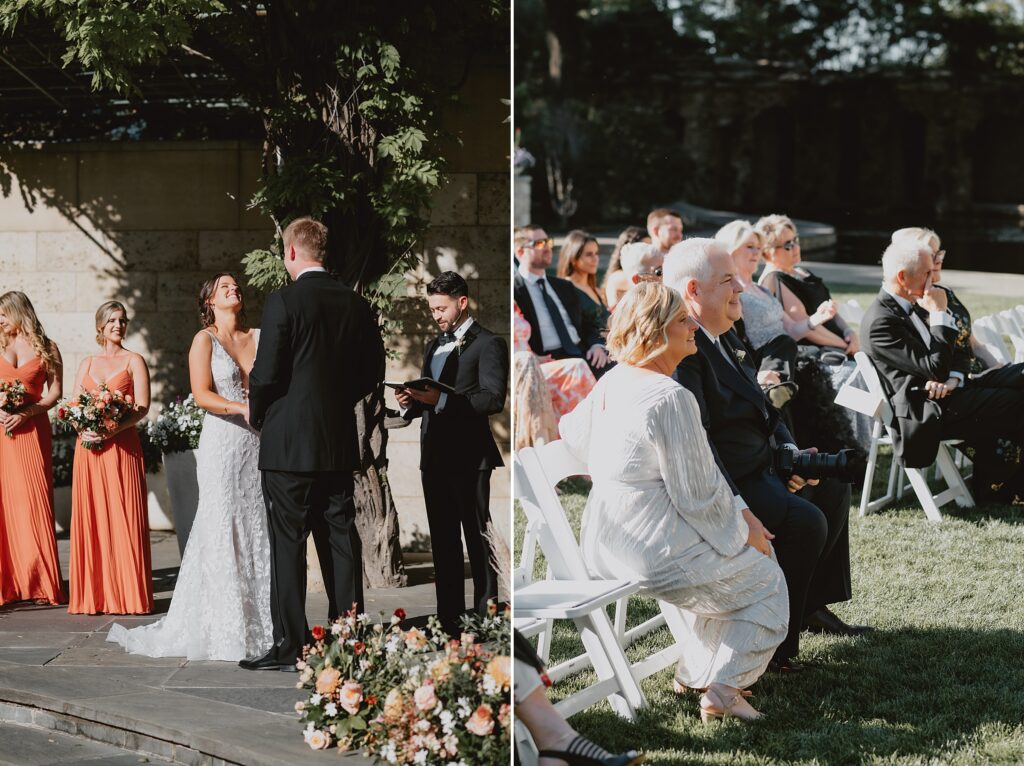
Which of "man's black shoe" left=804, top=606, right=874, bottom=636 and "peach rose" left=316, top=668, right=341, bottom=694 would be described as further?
"man's black shoe" left=804, top=606, right=874, bottom=636

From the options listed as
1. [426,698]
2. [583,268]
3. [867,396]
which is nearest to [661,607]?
[426,698]

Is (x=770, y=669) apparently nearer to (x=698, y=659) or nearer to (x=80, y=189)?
(x=698, y=659)

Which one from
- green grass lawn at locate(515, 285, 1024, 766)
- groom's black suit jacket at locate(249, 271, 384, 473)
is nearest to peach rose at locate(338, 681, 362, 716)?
green grass lawn at locate(515, 285, 1024, 766)

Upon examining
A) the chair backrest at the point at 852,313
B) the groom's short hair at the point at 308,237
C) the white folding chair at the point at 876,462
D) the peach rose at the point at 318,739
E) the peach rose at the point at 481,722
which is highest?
the groom's short hair at the point at 308,237

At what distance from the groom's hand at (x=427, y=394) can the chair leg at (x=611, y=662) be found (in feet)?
5.24

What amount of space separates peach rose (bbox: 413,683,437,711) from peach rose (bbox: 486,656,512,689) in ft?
0.62

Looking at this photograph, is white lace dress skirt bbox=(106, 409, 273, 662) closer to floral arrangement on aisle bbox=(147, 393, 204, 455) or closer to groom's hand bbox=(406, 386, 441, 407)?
groom's hand bbox=(406, 386, 441, 407)

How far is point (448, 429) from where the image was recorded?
20.5 feet

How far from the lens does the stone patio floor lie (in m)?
4.74

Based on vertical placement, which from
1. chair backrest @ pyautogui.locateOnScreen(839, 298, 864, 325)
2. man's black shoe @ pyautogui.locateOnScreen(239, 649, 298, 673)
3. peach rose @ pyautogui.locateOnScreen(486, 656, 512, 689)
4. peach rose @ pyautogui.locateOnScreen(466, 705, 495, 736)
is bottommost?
man's black shoe @ pyautogui.locateOnScreen(239, 649, 298, 673)

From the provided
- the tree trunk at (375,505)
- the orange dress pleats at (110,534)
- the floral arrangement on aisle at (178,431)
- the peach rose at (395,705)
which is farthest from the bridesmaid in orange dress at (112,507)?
the peach rose at (395,705)

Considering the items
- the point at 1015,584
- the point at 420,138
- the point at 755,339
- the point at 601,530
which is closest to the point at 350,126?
the point at 420,138

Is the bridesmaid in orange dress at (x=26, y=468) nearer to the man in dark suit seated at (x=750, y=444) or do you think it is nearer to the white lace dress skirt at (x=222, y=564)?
the white lace dress skirt at (x=222, y=564)

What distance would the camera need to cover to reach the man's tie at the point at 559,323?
888 cm
